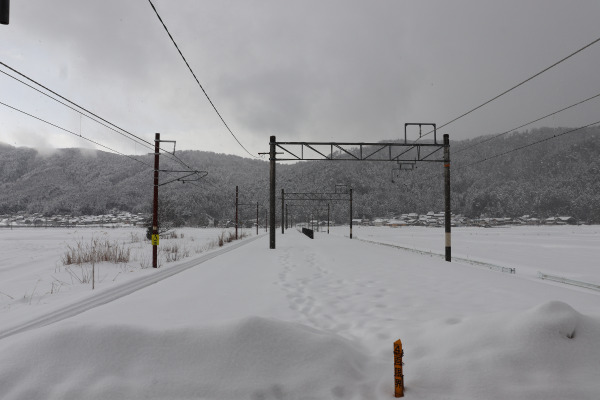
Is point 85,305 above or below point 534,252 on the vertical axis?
above

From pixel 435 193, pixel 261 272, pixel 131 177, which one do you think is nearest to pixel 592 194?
pixel 435 193

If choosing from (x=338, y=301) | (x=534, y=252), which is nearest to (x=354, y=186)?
(x=534, y=252)

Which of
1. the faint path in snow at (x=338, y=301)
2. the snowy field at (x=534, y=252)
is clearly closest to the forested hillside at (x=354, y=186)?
the snowy field at (x=534, y=252)

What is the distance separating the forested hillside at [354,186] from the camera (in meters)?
145

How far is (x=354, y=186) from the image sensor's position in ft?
552

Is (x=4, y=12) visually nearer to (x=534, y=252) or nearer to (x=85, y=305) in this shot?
(x=85, y=305)

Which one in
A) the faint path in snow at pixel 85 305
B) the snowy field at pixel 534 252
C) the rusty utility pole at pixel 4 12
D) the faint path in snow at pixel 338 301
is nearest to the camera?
the rusty utility pole at pixel 4 12

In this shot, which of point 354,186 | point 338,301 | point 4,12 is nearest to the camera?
point 4,12

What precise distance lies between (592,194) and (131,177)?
722 ft

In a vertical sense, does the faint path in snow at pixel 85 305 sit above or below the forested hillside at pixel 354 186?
below

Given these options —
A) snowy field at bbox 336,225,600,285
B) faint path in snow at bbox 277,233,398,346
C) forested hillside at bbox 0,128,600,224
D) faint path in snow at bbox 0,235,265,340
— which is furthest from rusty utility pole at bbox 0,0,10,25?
forested hillside at bbox 0,128,600,224

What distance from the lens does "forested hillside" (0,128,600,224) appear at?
14481cm

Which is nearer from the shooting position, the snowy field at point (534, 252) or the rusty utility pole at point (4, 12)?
the rusty utility pole at point (4, 12)

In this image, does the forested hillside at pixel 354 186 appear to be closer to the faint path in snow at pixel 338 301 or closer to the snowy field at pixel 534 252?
the snowy field at pixel 534 252
